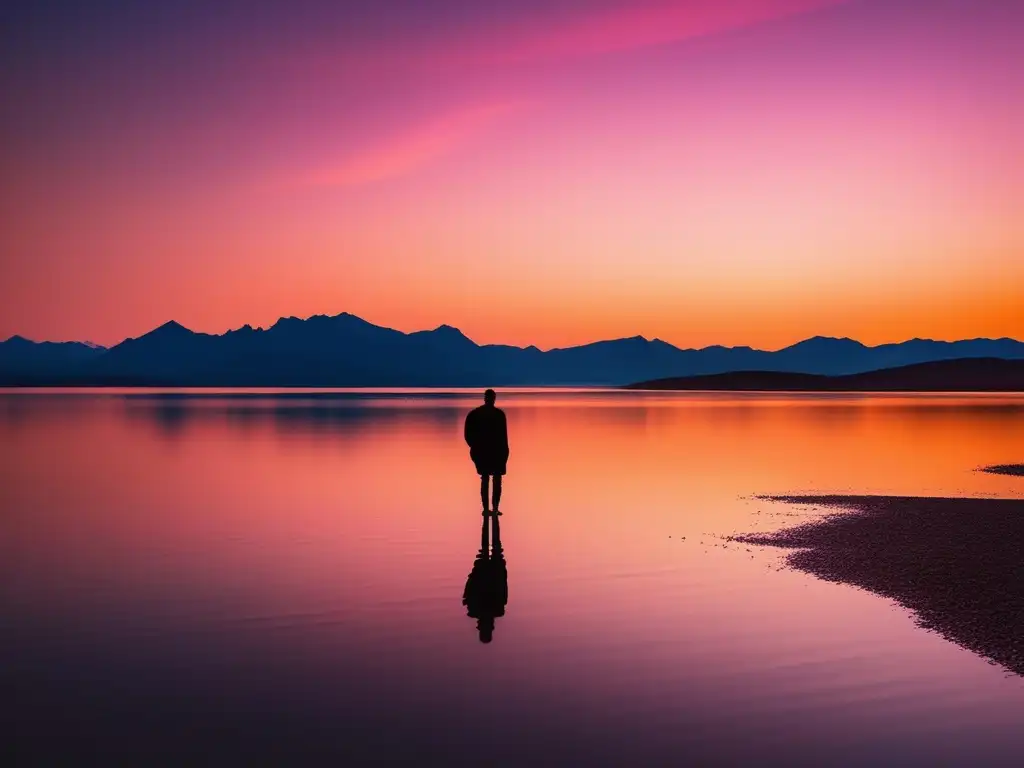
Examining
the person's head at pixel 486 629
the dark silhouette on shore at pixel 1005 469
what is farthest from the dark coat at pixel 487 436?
the dark silhouette on shore at pixel 1005 469

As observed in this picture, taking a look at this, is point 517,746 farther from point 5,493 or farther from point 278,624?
point 5,493

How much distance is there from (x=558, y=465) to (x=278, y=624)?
85.3 feet

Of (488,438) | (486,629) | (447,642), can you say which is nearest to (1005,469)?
(488,438)

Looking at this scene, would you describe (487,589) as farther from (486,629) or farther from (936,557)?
(936,557)

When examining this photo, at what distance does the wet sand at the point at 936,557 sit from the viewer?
13617mm

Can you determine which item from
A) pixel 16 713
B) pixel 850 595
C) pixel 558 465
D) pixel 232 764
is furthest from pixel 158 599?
pixel 558 465

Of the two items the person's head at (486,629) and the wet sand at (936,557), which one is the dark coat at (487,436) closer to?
the wet sand at (936,557)

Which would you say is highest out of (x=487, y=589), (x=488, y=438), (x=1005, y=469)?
(x=488, y=438)

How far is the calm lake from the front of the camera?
29.8 ft

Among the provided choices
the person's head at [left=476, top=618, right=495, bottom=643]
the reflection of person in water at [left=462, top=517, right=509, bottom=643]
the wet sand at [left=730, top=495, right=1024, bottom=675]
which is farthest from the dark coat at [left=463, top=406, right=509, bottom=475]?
the person's head at [left=476, top=618, right=495, bottom=643]

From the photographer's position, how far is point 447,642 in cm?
1245

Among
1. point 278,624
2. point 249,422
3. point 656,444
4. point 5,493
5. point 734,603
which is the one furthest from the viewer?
point 249,422

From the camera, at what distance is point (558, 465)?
128 ft

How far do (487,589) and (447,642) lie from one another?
11.0ft
